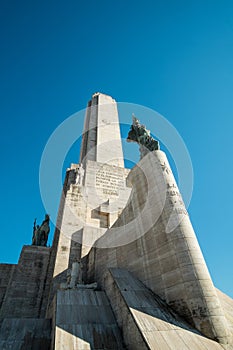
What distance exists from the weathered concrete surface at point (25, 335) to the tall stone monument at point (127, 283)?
0.08ft

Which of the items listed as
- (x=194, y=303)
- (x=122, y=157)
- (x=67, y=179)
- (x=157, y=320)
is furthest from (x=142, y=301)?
(x=122, y=157)

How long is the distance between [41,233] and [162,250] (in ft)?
32.5

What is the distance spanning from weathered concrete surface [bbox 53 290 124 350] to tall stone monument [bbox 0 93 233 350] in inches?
1.0

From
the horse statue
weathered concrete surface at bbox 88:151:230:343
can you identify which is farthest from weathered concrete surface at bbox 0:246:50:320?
the horse statue

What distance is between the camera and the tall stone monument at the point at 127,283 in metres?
Answer: 5.11

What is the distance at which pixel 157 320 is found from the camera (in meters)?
5.24

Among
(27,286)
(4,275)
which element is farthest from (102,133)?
(27,286)

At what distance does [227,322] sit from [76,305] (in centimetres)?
415

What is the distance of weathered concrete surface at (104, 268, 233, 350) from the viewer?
180 inches

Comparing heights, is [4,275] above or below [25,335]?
above

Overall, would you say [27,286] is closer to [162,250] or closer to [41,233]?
[41,233]

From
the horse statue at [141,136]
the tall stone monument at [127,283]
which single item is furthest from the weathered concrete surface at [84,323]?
the horse statue at [141,136]

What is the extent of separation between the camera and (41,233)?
47.3 feet

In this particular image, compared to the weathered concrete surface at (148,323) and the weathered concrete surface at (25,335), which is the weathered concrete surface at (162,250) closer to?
the weathered concrete surface at (148,323)
